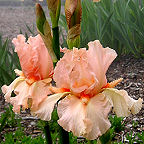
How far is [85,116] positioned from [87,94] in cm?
7

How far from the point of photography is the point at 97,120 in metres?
0.59

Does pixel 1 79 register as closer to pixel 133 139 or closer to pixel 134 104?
pixel 133 139

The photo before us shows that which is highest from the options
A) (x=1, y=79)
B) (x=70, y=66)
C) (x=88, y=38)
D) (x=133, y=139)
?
(x=70, y=66)

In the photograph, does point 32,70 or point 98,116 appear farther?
point 32,70

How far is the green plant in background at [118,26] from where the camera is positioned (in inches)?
108

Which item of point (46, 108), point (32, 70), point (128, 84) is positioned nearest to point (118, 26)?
point (128, 84)

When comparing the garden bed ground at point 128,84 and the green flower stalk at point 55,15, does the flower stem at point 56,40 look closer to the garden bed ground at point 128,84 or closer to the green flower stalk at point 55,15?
the green flower stalk at point 55,15

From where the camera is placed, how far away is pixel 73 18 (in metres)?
0.66

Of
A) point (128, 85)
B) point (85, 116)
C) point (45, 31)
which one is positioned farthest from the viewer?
point (128, 85)

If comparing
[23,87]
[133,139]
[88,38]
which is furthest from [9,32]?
[23,87]

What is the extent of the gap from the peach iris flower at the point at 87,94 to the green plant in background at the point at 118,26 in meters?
2.00

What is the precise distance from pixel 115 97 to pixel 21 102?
232 millimetres

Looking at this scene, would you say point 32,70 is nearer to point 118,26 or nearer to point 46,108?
point 46,108

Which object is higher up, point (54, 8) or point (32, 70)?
point (54, 8)
